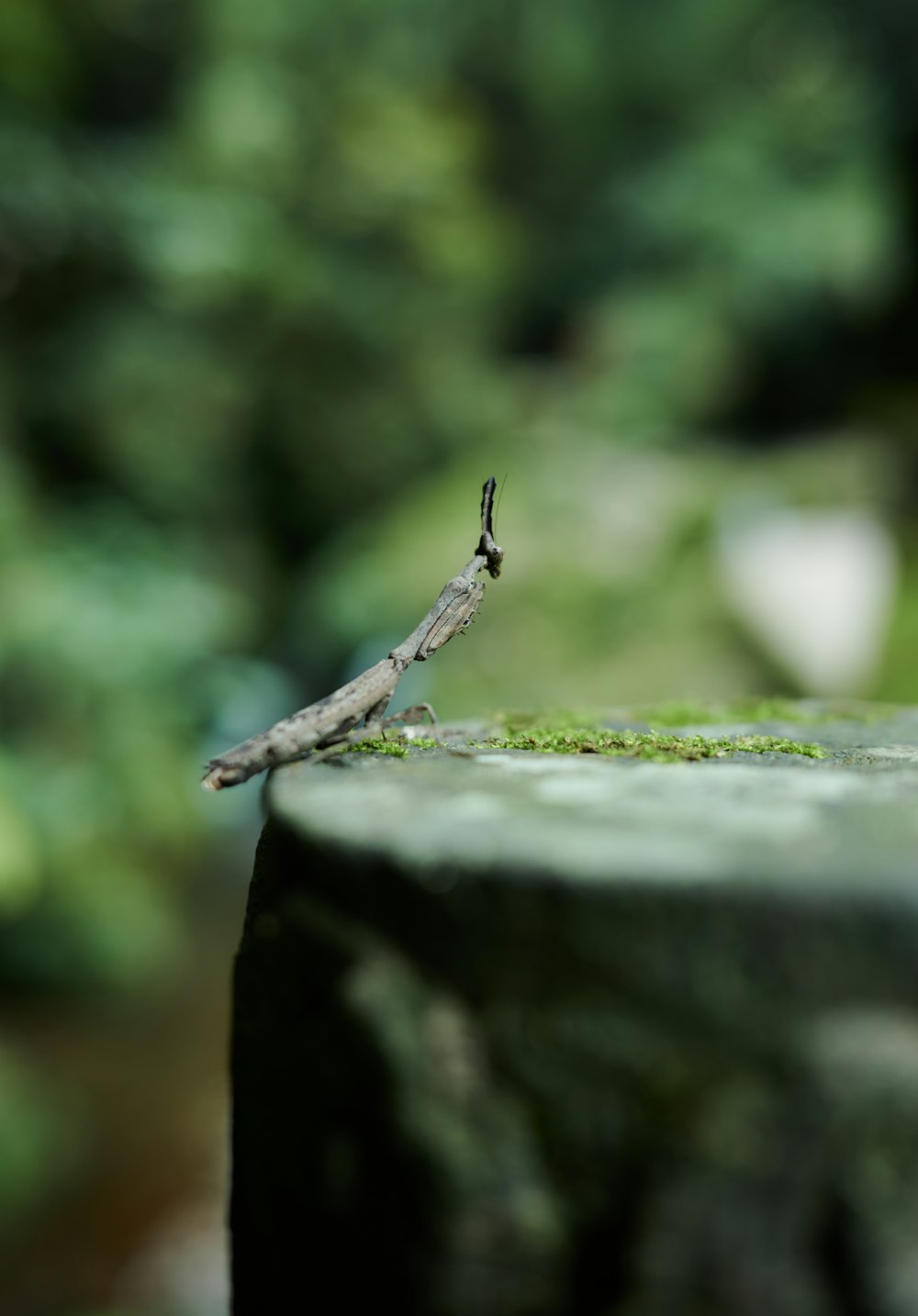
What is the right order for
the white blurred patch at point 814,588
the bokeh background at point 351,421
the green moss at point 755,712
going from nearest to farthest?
the green moss at point 755,712, the bokeh background at point 351,421, the white blurred patch at point 814,588

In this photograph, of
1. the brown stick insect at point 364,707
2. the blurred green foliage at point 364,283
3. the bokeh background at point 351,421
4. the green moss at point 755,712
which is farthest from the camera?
the blurred green foliage at point 364,283

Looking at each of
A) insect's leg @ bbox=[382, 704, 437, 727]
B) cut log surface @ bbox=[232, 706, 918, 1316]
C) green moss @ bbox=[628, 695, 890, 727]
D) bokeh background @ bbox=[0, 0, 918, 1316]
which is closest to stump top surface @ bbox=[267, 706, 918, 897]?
cut log surface @ bbox=[232, 706, 918, 1316]

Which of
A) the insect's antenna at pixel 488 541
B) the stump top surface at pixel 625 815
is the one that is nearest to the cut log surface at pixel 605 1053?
the stump top surface at pixel 625 815

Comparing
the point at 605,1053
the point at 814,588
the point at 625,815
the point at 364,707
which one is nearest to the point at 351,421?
the point at 814,588

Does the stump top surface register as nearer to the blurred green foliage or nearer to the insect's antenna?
the insect's antenna

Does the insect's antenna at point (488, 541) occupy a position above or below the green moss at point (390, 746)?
above

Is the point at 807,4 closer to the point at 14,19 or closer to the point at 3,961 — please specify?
the point at 14,19

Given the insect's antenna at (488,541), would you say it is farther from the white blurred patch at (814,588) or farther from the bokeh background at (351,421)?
the white blurred patch at (814,588)

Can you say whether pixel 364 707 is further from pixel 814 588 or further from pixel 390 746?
pixel 814 588
